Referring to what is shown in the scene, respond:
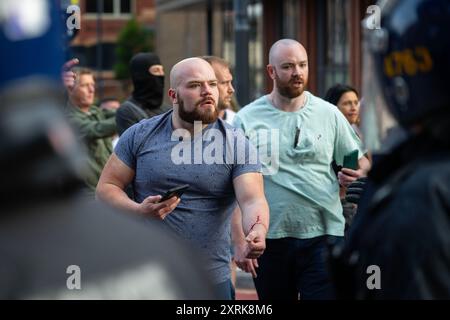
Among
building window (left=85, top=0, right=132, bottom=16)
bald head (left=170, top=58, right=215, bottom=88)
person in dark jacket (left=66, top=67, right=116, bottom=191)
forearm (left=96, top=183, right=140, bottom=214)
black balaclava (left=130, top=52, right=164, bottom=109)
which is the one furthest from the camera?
building window (left=85, top=0, right=132, bottom=16)

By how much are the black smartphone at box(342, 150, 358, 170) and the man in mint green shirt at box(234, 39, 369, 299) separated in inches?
1.9

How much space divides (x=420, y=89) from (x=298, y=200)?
4244 mm

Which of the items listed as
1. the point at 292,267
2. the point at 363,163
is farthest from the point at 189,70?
the point at 363,163

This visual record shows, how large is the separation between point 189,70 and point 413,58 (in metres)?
3.65

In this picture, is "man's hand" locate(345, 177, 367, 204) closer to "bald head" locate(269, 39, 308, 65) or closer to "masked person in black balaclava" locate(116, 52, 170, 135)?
"bald head" locate(269, 39, 308, 65)

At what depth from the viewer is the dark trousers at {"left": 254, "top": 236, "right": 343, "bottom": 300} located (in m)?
6.89

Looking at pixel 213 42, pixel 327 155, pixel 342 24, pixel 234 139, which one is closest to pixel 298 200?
pixel 327 155

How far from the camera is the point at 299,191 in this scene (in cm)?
695

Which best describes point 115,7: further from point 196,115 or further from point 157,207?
point 157,207

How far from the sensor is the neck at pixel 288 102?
7207mm

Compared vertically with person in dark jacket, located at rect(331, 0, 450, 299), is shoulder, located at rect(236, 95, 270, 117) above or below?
below

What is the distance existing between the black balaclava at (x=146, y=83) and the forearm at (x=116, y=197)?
2467mm

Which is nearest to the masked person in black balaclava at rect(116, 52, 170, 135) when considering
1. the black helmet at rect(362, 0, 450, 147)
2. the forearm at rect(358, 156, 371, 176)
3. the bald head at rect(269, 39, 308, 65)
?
the bald head at rect(269, 39, 308, 65)
